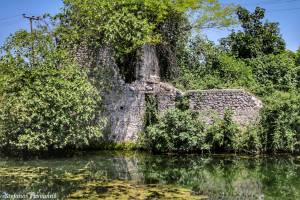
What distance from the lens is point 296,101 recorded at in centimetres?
1748

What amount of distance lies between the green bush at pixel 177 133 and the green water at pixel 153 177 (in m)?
0.58

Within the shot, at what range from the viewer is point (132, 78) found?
837 inches

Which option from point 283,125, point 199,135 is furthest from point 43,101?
point 283,125

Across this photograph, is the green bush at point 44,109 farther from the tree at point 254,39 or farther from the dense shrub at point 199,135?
the tree at point 254,39

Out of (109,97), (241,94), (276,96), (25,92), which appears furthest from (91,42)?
(276,96)

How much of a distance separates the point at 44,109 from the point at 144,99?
15.1 feet

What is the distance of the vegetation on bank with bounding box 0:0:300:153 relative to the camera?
690 inches

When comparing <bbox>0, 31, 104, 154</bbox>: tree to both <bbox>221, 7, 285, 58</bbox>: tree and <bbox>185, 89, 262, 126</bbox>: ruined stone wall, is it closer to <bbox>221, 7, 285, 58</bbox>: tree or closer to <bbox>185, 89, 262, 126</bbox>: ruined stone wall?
<bbox>185, 89, 262, 126</bbox>: ruined stone wall

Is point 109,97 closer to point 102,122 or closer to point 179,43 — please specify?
point 102,122

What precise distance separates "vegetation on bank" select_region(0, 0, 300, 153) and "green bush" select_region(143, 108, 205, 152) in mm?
38

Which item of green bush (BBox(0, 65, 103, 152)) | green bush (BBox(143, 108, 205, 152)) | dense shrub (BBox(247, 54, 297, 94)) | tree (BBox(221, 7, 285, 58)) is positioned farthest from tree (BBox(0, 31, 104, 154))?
tree (BBox(221, 7, 285, 58))

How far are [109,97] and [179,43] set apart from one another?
454cm

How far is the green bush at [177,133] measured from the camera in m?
18.0

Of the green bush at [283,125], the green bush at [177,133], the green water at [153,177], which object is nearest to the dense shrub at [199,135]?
the green bush at [177,133]
